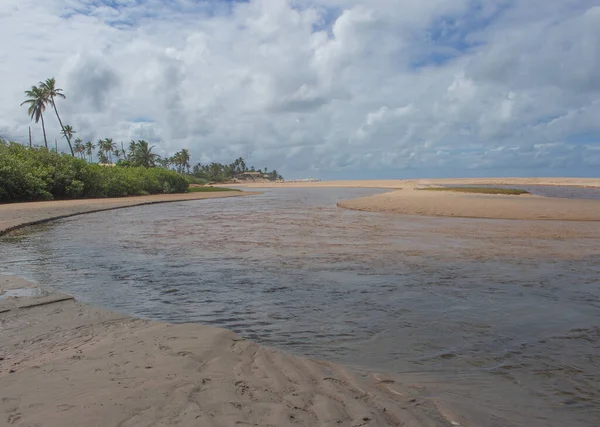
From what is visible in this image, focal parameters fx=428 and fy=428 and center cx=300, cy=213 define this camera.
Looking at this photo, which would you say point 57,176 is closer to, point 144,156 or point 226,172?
point 144,156

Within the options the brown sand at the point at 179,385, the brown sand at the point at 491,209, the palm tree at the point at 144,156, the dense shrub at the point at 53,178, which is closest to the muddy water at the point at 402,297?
the brown sand at the point at 179,385

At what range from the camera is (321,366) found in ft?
14.7

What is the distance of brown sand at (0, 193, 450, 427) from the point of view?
316 cm

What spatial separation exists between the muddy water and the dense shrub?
82.4 ft

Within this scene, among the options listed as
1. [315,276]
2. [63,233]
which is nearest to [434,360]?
[315,276]

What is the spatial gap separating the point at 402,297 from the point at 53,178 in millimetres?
43561

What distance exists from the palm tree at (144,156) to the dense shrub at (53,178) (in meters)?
35.0

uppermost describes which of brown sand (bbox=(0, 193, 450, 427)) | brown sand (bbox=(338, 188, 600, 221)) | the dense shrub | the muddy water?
the dense shrub

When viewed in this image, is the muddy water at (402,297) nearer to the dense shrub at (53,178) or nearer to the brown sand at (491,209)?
the brown sand at (491,209)

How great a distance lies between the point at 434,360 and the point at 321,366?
4.35 ft

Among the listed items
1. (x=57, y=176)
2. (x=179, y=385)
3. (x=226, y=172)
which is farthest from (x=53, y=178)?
(x=226, y=172)

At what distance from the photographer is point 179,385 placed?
366cm

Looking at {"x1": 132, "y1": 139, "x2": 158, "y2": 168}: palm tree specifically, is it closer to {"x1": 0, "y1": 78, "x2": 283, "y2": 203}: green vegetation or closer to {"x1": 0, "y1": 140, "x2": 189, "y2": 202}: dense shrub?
{"x1": 0, "y1": 78, "x2": 283, "y2": 203}: green vegetation

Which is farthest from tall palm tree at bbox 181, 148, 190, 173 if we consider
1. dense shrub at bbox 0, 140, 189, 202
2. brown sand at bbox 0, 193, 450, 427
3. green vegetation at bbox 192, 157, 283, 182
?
brown sand at bbox 0, 193, 450, 427
